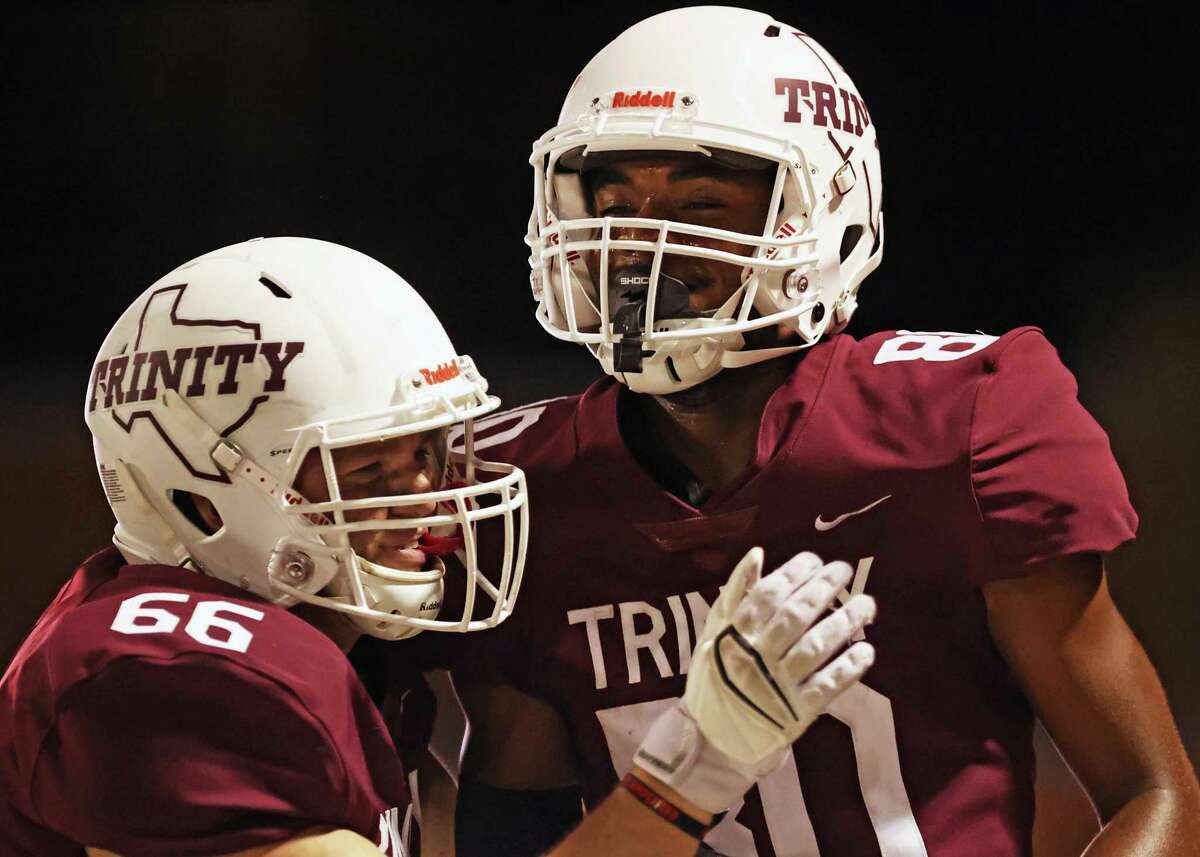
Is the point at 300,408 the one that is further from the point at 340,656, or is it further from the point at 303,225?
the point at 303,225

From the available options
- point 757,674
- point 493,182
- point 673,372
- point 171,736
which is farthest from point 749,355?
point 493,182

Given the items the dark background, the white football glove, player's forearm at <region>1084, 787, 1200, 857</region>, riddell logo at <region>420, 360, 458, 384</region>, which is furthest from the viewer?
the dark background

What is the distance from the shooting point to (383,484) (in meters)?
1.62

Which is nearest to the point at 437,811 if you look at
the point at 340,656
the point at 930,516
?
the point at 340,656

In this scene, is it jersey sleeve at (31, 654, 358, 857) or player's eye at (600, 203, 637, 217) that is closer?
jersey sleeve at (31, 654, 358, 857)

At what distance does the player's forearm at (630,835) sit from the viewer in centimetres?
138

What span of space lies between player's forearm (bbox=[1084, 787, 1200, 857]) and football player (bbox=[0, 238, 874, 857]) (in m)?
0.34

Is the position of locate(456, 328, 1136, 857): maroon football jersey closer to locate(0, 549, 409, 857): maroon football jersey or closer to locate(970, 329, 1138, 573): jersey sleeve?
locate(970, 329, 1138, 573): jersey sleeve

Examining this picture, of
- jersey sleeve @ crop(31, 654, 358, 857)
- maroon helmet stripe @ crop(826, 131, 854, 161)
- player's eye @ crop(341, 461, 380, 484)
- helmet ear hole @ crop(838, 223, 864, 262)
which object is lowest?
jersey sleeve @ crop(31, 654, 358, 857)

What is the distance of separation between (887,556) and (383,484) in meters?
0.51

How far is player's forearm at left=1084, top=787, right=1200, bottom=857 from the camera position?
153 cm

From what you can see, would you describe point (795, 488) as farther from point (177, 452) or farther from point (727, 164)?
point (177, 452)

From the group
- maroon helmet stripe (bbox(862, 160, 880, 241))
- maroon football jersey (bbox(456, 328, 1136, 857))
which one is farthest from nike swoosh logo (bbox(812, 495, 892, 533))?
maroon helmet stripe (bbox(862, 160, 880, 241))

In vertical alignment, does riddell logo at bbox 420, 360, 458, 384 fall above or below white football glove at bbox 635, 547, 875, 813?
above
